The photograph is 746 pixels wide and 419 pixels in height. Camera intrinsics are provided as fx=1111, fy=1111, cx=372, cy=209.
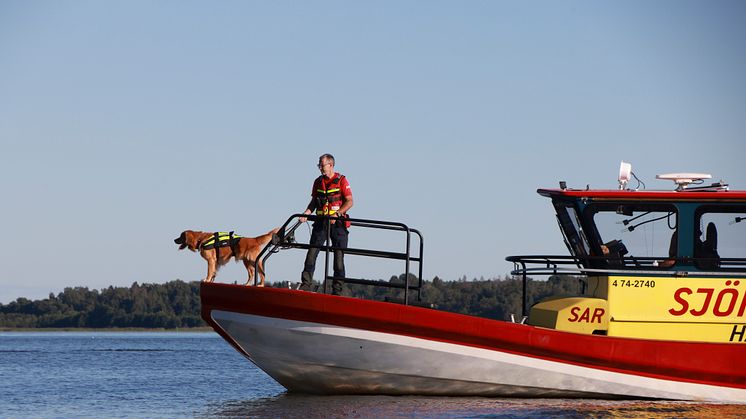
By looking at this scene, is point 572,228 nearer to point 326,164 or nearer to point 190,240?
point 326,164

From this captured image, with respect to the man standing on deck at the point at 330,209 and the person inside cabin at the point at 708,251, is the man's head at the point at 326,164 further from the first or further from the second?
the person inside cabin at the point at 708,251

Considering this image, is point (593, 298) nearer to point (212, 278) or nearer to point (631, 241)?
point (631, 241)

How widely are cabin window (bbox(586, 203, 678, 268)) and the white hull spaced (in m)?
1.46

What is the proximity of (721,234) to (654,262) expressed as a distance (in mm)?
911

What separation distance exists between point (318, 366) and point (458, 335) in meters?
1.78

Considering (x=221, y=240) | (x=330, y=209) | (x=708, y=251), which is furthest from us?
(x=221, y=240)

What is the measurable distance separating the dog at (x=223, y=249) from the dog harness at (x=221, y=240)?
0.05 feet

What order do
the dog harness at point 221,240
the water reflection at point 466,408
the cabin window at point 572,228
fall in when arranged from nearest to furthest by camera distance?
the water reflection at point 466,408
the cabin window at point 572,228
the dog harness at point 221,240

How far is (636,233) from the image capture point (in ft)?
45.5

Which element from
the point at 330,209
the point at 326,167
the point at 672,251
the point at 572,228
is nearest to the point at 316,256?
the point at 330,209

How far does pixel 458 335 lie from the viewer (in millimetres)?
13219

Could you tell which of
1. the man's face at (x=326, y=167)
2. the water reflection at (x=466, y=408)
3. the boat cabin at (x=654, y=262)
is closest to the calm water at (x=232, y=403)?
the water reflection at (x=466, y=408)

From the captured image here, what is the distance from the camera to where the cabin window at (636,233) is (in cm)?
1370

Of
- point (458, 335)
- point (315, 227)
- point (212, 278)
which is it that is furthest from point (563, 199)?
point (212, 278)
